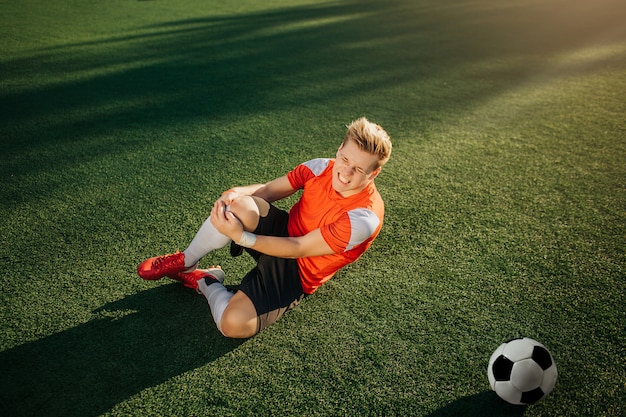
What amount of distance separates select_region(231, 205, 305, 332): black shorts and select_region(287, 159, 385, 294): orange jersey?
6 cm

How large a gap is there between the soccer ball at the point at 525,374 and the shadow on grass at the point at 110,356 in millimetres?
1161

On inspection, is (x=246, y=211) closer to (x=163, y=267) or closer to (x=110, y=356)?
(x=163, y=267)

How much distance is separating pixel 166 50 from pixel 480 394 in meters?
5.48

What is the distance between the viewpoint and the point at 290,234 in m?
2.21

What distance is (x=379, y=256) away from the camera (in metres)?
2.54

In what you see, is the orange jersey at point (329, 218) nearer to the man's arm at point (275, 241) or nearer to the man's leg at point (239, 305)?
the man's arm at point (275, 241)

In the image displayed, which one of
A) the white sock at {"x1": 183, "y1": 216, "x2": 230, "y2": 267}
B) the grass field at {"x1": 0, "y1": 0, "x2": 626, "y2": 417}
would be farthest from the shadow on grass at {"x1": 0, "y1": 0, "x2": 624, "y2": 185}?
the white sock at {"x1": 183, "y1": 216, "x2": 230, "y2": 267}

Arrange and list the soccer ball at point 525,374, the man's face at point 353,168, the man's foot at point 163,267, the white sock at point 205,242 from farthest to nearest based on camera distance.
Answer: the man's foot at point 163,267 < the white sock at point 205,242 < the man's face at point 353,168 < the soccer ball at point 525,374

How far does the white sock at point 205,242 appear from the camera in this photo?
6.81 ft

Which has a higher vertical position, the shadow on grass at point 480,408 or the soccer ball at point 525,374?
the soccer ball at point 525,374

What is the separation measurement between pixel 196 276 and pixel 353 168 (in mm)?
991

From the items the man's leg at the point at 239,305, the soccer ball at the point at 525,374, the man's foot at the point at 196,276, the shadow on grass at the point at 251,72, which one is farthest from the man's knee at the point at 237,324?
the shadow on grass at the point at 251,72

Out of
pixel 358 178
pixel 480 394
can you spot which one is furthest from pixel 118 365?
pixel 480 394

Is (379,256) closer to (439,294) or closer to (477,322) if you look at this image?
(439,294)
